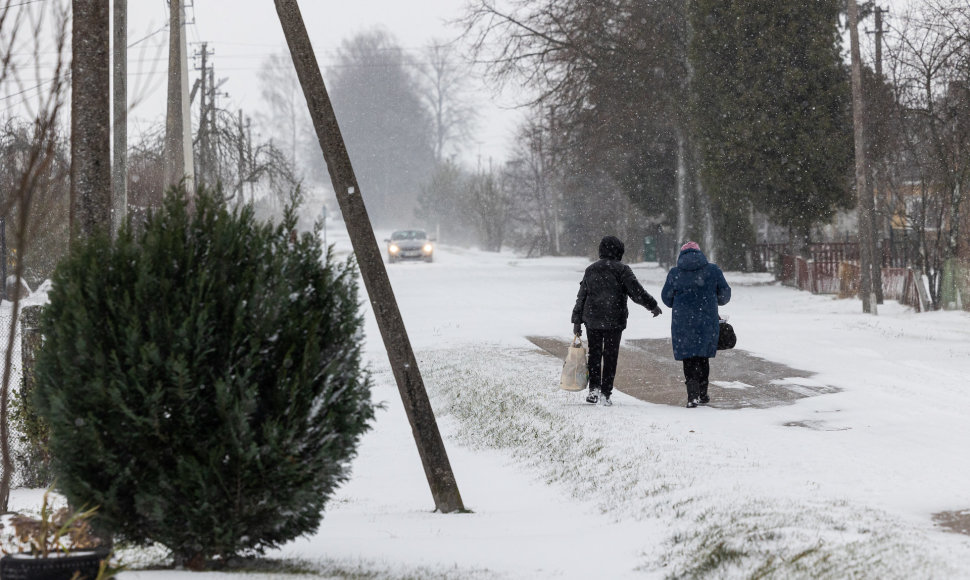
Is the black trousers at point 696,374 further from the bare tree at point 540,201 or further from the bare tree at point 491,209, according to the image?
the bare tree at point 491,209

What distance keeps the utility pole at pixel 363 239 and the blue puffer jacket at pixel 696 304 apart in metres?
3.90

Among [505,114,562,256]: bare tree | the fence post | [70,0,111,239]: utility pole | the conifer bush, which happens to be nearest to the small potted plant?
the conifer bush

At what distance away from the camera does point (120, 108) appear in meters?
14.3

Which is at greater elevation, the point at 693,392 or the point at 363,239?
the point at 363,239

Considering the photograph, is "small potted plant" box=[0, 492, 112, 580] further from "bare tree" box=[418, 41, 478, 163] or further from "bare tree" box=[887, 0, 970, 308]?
"bare tree" box=[418, 41, 478, 163]

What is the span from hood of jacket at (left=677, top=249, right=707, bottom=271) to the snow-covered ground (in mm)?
1417

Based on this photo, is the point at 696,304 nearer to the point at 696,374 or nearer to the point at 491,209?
the point at 696,374

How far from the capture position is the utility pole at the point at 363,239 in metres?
7.62

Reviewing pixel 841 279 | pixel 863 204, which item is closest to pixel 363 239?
pixel 863 204

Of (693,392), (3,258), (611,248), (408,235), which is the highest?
(408,235)

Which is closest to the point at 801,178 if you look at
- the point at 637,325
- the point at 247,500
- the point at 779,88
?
the point at 779,88

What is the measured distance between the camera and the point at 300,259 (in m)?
5.79

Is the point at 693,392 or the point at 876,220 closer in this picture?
the point at 693,392

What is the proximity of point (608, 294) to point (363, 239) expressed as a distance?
391cm
